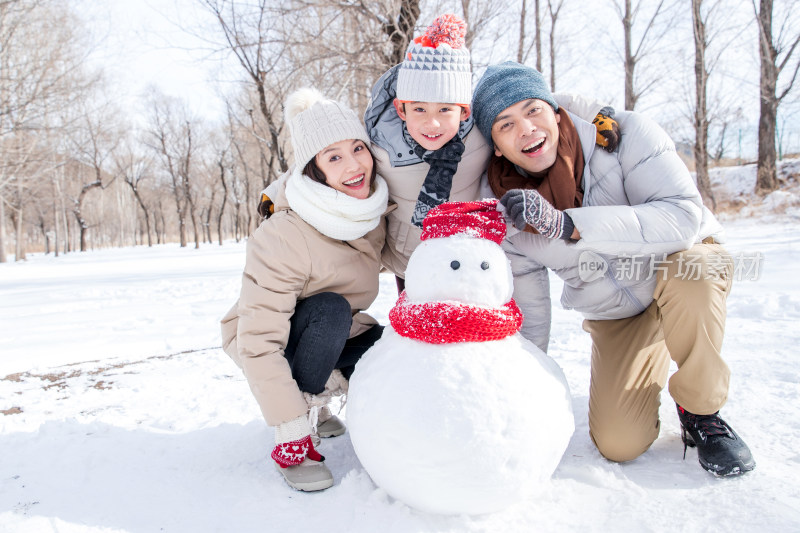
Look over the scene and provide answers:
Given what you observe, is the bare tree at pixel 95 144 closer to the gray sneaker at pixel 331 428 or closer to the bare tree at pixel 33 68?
the bare tree at pixel 33 68

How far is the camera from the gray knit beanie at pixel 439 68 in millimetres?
1876

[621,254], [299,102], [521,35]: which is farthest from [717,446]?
[521,35]

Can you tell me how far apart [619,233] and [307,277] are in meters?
1.13

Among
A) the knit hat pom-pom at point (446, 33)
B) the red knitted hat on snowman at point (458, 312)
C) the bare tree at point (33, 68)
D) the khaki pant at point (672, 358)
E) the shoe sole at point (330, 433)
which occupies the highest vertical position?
the bare tree at point (33, 68)

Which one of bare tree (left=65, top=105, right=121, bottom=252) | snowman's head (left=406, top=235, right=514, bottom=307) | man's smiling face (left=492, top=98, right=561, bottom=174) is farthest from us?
bare tree (left=65, top=105, right=121, bottom=252)

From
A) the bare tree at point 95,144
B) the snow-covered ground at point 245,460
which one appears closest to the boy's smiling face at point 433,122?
the snow-covered ground at point 245,460

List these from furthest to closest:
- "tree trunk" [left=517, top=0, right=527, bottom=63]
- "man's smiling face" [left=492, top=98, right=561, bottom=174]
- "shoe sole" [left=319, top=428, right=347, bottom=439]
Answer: "tree trunk" [left=517, top=0, right=527, bottom=63] → "shoe sole" [left=319, top=428, right=347, bottom=439] → "man's smiling face" [left=492, top=98, right=561, bottom=174]

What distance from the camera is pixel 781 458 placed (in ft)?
5.39

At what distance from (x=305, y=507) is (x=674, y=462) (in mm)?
1263

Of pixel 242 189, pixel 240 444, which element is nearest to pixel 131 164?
pixel 242 189

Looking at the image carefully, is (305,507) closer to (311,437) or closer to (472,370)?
(311,437)

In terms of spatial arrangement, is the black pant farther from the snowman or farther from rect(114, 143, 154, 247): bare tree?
rect(114, 143, 154, 247): bare tree

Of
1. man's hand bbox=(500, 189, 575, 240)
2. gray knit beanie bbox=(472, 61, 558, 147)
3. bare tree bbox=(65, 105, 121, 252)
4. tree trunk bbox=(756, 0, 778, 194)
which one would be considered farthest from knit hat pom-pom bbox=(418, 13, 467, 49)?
bare tree bbox=(65, 105, 121, 252)

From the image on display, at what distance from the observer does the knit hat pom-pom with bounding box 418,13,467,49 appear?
6.39 ft
